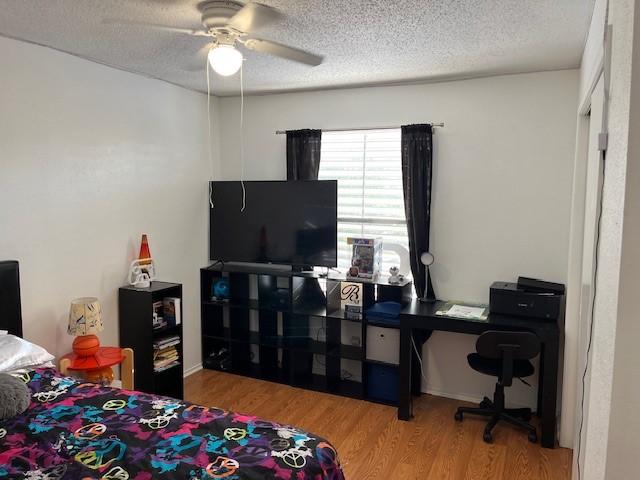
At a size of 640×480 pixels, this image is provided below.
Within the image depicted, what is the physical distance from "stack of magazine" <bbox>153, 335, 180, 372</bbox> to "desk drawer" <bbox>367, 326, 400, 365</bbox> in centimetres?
151

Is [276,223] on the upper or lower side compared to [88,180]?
lower

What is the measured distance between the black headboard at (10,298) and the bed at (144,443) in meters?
0.54

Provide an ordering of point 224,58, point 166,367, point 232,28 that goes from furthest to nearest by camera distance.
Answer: point 166,367 → point 232,28 → point 224,58

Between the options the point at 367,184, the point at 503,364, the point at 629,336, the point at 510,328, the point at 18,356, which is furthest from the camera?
the point at 367,184

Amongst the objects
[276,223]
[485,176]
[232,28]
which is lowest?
[276,223]

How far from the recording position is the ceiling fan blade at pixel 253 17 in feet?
7.09

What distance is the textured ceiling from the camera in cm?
223

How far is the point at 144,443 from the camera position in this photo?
6.34 ft

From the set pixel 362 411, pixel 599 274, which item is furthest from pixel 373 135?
pixel 599 274

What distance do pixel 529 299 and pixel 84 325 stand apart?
290 centimetres

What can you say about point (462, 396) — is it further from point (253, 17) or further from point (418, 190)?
point (253, 17)

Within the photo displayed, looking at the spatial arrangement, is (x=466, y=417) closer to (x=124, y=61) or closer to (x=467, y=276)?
(x=467, y=276)

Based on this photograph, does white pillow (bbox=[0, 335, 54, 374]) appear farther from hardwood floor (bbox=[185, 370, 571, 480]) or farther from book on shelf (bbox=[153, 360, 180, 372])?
hardwood floor (bbox=[185, 370, 571, 480])

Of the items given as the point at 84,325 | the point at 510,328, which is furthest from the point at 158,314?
the point at 510,328
